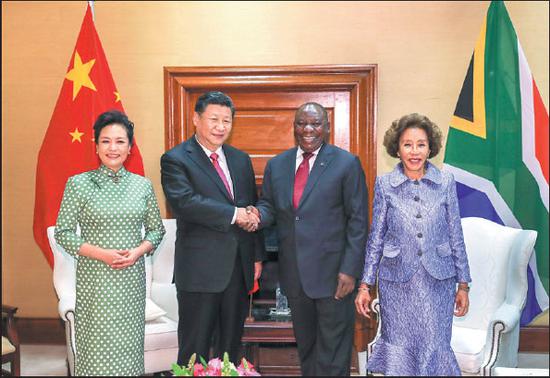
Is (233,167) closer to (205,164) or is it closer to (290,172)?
(205,164)

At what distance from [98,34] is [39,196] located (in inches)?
48.9

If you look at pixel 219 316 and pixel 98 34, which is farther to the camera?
pixel 98 34

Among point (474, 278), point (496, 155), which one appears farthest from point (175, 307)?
point (496, 155)

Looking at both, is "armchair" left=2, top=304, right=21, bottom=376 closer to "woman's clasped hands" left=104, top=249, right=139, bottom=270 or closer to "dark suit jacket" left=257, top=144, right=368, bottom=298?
"woman's clasped hands" left=104, top=249, right=139, bottom=270

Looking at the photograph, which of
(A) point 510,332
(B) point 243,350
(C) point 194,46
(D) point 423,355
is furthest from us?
(C) point 194,46

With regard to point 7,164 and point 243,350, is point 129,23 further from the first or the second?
point 243,350

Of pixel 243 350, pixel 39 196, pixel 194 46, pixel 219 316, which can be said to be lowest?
pixel 243 350

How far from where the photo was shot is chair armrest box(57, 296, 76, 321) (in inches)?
138

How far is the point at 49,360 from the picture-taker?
14.8 ft

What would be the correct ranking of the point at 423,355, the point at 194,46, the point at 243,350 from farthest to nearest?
the point at 194,46 → the point at 243,350 → the point at 423,355

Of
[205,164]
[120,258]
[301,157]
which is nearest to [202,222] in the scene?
[205,164]

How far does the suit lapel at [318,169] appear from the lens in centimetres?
288

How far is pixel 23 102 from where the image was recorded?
482cm

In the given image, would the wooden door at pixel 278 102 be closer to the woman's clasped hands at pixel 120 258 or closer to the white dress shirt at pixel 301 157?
the white dress shirt at pixel 301 157
